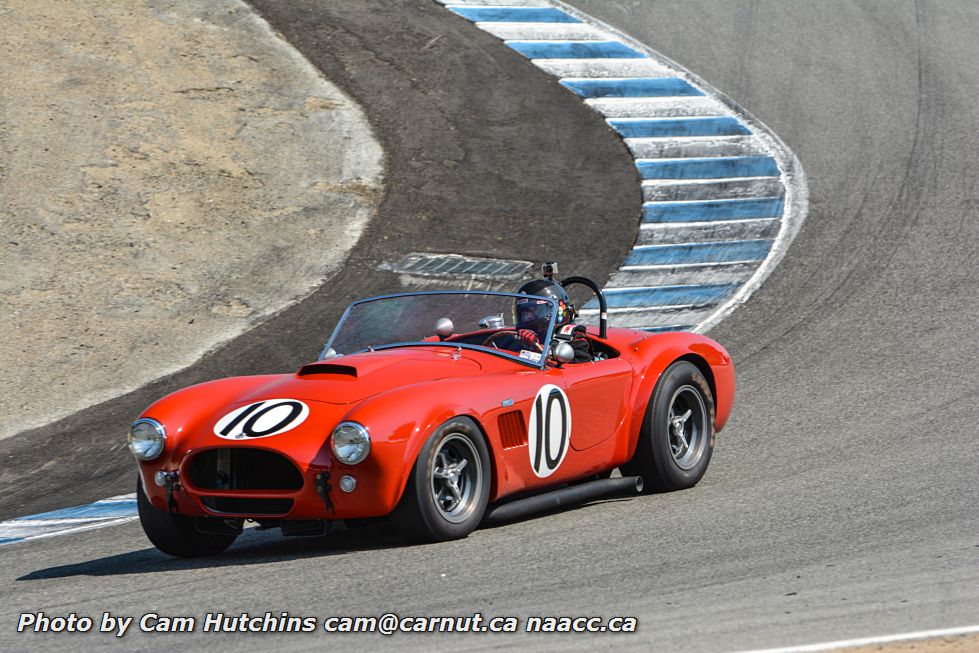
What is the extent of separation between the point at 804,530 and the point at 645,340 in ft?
6.59

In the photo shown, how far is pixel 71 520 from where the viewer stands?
760 cm

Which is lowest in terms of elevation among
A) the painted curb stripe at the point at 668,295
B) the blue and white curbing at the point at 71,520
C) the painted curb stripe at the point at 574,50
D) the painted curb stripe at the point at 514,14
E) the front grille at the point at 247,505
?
the blue and white curbing at the point at 71,520

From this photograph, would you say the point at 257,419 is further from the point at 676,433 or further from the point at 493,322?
the point at 676,433

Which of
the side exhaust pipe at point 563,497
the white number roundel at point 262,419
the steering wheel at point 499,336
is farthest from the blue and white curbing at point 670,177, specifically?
the side exhaust pipe at point 563,497

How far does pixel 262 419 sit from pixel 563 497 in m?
1.52

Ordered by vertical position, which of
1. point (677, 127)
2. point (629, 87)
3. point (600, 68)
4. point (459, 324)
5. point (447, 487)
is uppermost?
point (600, 68)

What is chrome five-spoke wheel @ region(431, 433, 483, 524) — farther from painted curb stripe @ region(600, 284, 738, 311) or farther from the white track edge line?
painted curb stripe @ region(600, 284, 738, 311)

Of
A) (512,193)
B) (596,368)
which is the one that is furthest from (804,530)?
(512,193)

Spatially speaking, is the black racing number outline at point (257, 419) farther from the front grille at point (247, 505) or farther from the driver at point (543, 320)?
the driver at point (543, 320)

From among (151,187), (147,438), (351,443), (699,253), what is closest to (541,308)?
(351,443)

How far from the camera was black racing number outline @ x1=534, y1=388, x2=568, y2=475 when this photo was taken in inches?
242

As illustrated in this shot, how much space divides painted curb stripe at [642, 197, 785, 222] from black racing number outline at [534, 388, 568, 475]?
284 inches

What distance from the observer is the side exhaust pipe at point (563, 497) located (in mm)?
5855

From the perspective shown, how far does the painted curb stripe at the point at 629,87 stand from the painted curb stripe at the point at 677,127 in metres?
0.77
